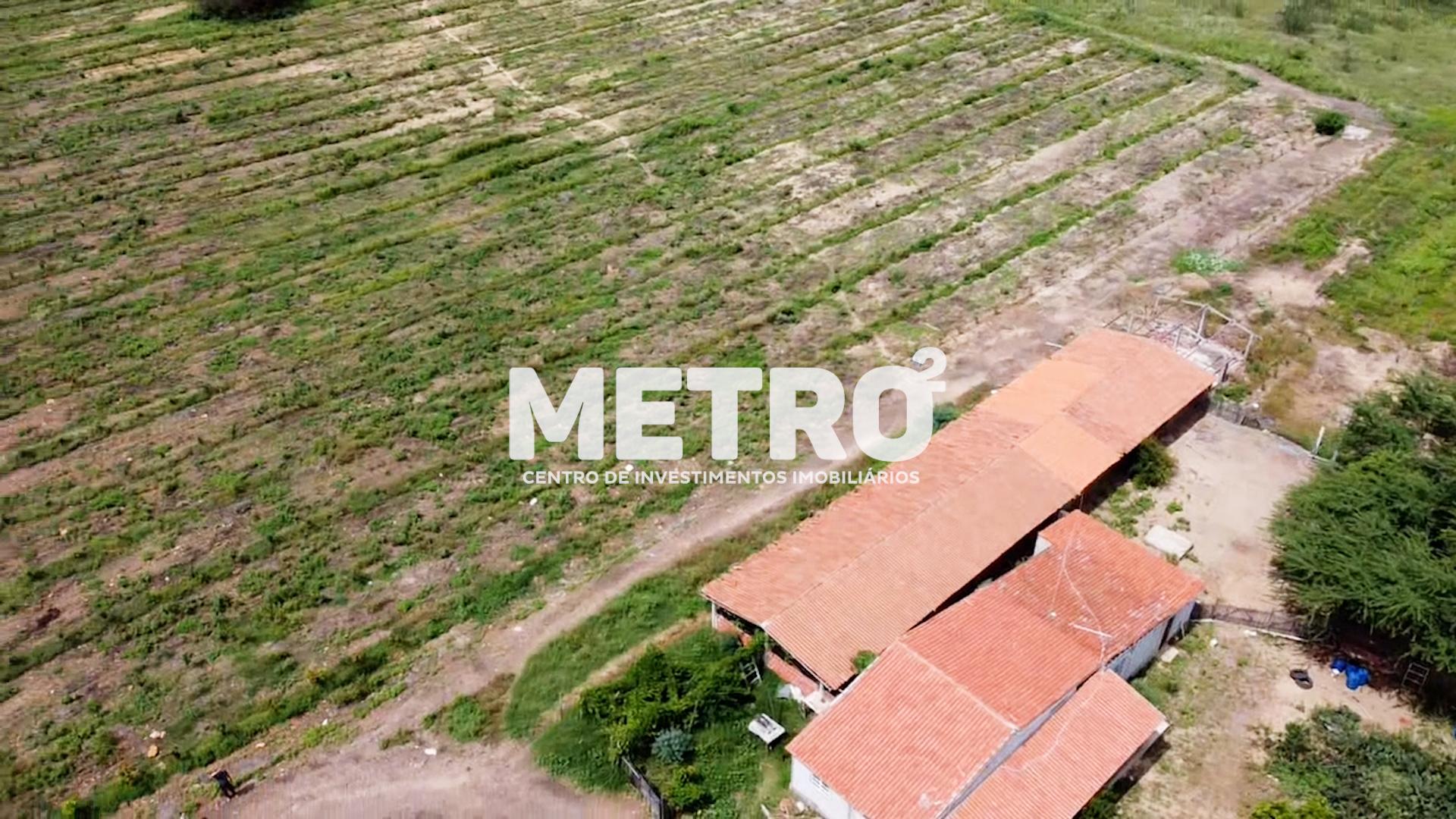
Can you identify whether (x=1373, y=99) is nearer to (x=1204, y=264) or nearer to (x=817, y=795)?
(x=1204, y=264)

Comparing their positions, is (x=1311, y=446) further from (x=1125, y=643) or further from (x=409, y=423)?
(x=409, y=423)

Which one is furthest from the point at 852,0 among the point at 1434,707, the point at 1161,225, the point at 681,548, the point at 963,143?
the point at 1434,707

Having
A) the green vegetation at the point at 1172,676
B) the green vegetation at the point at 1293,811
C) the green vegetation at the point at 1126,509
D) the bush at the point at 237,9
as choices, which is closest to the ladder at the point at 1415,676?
the green vegetation at the point at 1172,676

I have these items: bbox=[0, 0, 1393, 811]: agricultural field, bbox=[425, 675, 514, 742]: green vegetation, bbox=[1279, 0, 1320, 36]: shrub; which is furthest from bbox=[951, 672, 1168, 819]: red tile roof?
bbox=[1279, 0, 1320, 36]: shrub

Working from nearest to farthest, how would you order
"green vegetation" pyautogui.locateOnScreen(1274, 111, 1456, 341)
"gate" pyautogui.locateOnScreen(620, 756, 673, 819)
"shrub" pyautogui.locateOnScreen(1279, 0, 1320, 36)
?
"gate" pyautogui.locateOnScreen(620, 756, 673, 819) < "green vegetation" pyautogui.locateOnScreen(1274, 111, 1456, 341) < "shrub" pyautogui.locateOnScreen(1279, 0, 1320, 36)

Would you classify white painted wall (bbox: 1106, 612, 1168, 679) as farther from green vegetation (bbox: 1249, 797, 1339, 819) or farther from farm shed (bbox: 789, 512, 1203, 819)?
green vegetation (bbox: 1249, 797, 1339, 819)

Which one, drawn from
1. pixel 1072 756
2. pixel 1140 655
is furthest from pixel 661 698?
pixel 1140 655
